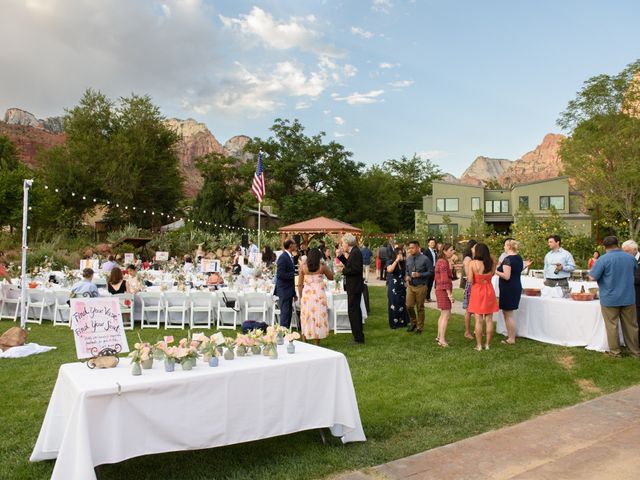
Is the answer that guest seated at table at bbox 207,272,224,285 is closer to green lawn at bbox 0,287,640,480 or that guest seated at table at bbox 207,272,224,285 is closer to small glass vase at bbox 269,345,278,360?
green lawn at bbox 0,287,640,480

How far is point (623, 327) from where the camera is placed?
7578 mm

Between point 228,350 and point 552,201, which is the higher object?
point 552,201

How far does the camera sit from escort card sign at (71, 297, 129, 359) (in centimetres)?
416

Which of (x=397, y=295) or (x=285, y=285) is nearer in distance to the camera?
(x=285, y=285)

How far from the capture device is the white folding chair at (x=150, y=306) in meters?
10.9

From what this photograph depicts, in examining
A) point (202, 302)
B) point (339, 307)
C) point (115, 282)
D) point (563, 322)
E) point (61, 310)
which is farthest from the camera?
point (61, 310)

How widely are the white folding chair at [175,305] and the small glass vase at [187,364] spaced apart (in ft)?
23.0

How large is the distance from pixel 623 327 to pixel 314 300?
4.42 metres

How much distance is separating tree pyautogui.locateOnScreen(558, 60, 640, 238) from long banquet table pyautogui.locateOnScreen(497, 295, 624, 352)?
1131 inches

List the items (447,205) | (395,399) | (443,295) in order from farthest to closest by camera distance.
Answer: (447,205) < (443,295) < (395,399)

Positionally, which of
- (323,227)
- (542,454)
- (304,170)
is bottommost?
(542,454)

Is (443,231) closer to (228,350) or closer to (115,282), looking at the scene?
(115,282)

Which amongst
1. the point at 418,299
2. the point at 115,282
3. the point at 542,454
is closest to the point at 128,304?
the point at 115,282

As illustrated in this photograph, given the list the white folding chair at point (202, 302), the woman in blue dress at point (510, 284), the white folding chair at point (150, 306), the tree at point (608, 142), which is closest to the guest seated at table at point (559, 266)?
the woman in blue dress at point (510, 284)
